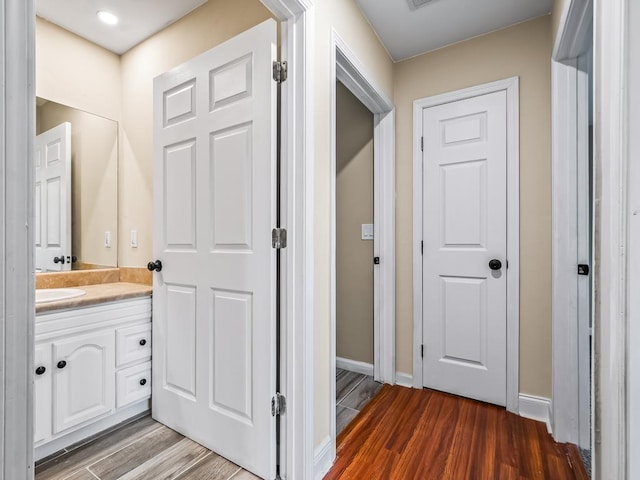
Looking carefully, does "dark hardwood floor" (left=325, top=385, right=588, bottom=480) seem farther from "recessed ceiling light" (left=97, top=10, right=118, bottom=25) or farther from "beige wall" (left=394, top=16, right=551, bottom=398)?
"recessed ceiling light" (left=97, top=10, right=118, bottom=25)

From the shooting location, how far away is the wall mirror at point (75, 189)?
196cm

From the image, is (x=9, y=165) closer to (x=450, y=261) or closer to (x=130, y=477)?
(x=130, y=477)

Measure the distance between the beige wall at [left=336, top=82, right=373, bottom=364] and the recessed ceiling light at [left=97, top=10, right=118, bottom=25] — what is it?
65.3 inches

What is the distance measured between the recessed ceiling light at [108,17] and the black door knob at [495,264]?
2947 millimetres

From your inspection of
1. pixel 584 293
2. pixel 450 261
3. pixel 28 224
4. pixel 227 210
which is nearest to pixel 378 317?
pixel 450 261

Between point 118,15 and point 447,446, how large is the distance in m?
3.24

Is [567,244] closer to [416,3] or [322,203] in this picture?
[322,203]

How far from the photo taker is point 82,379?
1.61 m

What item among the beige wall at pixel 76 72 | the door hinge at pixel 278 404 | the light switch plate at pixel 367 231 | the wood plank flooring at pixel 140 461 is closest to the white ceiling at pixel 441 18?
the light switch plate at pixel 367 231

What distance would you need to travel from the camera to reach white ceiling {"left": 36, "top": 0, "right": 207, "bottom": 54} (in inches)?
72.9

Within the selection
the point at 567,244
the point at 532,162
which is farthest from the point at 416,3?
the point at 567,244

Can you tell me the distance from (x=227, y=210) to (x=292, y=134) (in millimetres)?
483

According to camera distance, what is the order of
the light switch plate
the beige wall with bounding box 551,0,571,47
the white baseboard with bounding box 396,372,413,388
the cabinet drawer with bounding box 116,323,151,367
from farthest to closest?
the light switch plate
the white baseboard with bounding box 396,372,413,388
the cabinet drawer with bounding box 116,323,151,367
the beige wall with bounding box 551,0,571,47

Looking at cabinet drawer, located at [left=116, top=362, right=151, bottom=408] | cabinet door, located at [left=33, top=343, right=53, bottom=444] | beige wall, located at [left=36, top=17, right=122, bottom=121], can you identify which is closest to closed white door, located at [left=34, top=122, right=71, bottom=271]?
beige wall, located at [left=36, top=17, right=122, bottom=121]
